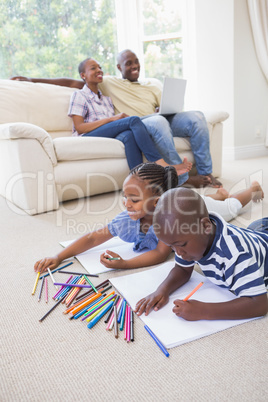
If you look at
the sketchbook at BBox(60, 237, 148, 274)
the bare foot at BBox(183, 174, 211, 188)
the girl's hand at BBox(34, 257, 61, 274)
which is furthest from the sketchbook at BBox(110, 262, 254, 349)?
the bare foot at BBox(183, 174, 211, 188)

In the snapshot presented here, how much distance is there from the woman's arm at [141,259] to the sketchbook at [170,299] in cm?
4

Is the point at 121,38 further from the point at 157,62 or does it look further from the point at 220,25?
the point at 220,25

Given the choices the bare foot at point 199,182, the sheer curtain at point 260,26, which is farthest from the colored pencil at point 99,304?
the sheer curtain at point 260,26

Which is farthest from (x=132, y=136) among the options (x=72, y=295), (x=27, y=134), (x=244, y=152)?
(x=244, y=152)

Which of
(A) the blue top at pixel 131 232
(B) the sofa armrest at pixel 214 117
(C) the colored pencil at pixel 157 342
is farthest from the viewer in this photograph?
(B) the sofa armrest at pixel 214 117

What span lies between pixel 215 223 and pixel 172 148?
1.44m

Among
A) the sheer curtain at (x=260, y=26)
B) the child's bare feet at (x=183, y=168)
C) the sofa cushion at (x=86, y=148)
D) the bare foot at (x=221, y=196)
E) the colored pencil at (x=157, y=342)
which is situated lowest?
the colored pencil at (x=157, y=342)

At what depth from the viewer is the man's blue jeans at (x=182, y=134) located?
7.24 ft

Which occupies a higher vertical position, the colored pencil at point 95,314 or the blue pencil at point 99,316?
the blue pencil at point 99,316

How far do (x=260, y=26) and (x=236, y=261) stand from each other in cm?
326

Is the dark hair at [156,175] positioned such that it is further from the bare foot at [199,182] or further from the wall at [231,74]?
the wall at [231,74]

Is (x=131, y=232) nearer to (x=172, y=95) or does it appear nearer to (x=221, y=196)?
(x=221, y=196)

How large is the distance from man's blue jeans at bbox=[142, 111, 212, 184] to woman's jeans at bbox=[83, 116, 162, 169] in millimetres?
73

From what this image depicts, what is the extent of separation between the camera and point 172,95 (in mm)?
2322
